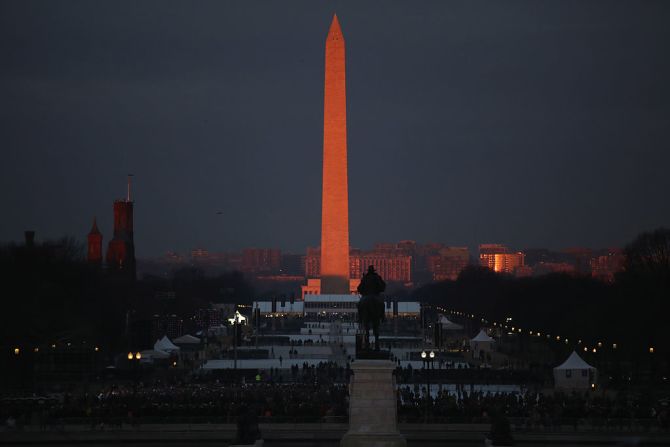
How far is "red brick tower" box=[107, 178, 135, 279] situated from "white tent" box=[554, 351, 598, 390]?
3348 inches

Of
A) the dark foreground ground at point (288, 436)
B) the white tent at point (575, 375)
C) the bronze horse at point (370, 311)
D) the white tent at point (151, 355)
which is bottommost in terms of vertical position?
the dark foreground ground at point (288, 436)

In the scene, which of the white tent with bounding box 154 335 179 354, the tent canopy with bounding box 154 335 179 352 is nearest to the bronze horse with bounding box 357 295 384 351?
the white tent with bounding box 154 335 179 354

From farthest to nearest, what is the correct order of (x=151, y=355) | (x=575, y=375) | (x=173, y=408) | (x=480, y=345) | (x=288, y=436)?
1. (x=480, y=345)
2. (x=151, y=355)
3. (x=575, y=375)
4. (x=173, y=408)
5. (x=288, y=436)

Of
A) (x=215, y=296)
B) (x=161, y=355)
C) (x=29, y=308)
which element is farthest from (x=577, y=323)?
(x=215, y=296)

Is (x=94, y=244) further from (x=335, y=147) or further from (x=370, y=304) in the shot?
(x=370, y=304)

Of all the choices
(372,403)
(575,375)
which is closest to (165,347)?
(575,375)

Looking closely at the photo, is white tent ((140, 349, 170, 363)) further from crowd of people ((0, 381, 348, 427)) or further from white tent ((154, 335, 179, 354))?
crowd of people ((0, 381, 348, 427))

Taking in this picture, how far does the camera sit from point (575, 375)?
47312 millimetres

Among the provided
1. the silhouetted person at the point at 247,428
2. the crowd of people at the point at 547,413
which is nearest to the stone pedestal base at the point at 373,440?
the silhouetted person at the point at 247,428

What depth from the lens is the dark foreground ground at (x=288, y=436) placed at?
32281mm

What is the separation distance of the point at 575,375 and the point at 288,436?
1622 centimetres

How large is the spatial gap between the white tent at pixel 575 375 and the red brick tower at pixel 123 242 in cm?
8504

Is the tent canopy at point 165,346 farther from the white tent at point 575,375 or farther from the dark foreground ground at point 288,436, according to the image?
the dark foreground ground at point 288,436

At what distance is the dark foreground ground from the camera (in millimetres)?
32281
